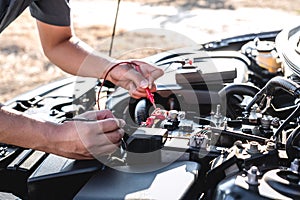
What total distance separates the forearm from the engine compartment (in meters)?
0.07

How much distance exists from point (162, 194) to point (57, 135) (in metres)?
0.27

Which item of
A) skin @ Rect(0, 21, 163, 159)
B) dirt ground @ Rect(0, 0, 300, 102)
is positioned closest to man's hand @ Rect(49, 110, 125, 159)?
skin @ Rect(0, 21, 163, 159)

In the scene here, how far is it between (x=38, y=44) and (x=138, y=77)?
433 centimetres

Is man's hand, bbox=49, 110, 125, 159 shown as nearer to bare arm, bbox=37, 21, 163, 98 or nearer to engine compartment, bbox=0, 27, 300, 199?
engine compartment, bbox=0, 27, 300, 199

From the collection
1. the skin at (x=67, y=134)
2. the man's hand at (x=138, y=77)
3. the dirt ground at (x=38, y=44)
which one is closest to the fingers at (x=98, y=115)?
the skin at (x=67, y=134)

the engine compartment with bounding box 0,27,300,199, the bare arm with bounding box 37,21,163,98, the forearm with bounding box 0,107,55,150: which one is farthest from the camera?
the bare arm with bounding box 37,21,163,98

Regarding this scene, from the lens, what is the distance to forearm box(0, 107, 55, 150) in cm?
106

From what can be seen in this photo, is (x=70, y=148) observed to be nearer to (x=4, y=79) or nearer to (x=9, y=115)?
(x=9, y=115)

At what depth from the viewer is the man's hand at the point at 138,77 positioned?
1.28 metres

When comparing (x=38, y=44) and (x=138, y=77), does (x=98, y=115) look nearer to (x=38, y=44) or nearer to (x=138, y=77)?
(x=138, y=77)

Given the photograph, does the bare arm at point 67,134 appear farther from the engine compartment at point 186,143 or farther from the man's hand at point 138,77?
the man's hand at point 138,77

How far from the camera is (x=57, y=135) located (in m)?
1.05

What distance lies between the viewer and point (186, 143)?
1.09 metres

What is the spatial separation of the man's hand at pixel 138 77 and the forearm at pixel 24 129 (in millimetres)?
299
